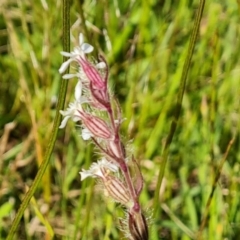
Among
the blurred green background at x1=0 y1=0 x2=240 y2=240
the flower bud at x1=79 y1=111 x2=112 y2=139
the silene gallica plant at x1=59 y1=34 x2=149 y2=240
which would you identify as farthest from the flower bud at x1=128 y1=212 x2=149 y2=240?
the blurred green background at x1=0 y1=0 x2=240 y2=240

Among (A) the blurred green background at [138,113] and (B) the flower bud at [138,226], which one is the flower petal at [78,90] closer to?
(B) the flower bud at [138,226]

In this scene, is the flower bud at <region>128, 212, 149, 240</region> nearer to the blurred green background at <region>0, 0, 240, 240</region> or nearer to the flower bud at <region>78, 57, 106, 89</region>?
the flower bud at <region>78, 57, 106, 89</region>

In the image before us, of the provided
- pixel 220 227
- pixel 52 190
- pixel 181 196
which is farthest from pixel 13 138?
pixel 220 227

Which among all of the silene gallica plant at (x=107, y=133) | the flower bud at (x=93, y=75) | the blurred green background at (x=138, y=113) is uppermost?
the flower bud at (x=93, y=75)

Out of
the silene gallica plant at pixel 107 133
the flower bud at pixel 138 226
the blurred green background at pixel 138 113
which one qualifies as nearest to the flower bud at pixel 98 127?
the silene gallica plant at pixel 107 133

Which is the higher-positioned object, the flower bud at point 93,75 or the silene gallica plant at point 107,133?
the flower bud at point 93,75

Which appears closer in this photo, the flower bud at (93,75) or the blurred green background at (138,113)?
the flower bud at (93,75)
